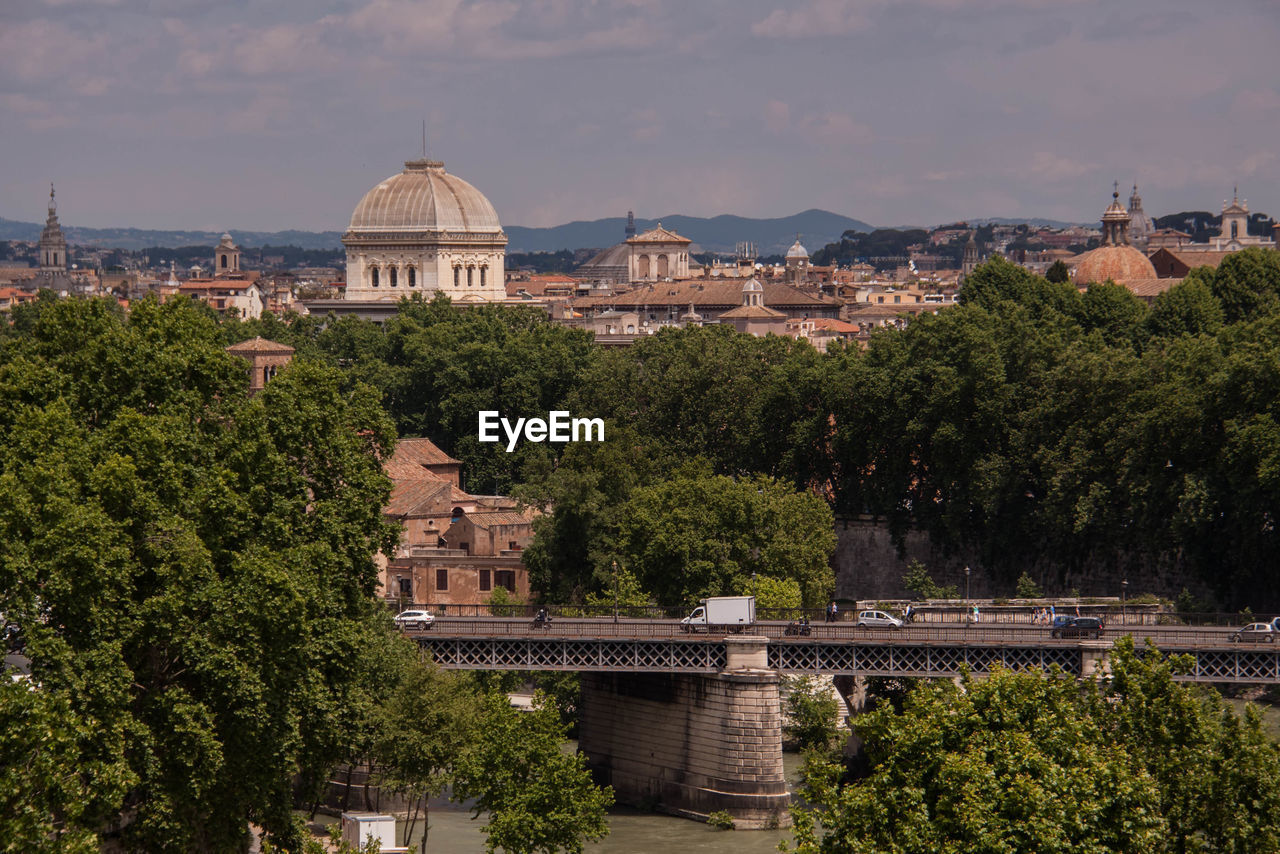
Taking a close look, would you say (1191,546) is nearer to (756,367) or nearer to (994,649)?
(994,649)

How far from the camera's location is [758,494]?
66875mm

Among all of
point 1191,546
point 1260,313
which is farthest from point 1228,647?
point 1260,313

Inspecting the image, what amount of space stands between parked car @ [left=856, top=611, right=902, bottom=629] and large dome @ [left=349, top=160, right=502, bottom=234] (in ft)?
251

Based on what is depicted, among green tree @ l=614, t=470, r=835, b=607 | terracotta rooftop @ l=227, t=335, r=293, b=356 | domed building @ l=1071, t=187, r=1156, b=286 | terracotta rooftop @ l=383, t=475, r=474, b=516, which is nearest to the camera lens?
green tree @ l=614, t=470, r=835, b=607

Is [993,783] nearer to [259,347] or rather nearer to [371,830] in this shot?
[371,830]

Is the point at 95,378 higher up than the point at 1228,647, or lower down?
higher up

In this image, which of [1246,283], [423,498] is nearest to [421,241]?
[1246,283]

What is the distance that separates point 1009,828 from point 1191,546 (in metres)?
34.7

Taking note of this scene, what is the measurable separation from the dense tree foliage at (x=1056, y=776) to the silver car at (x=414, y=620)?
18.7m

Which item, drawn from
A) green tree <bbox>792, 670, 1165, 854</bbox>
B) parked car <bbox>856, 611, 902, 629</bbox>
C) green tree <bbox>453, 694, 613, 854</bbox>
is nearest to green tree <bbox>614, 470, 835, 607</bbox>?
parked car <bbox>856, 611, 902, 629</bbox>

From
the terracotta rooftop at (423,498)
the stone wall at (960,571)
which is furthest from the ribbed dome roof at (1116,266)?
the terracotta rooftop at (423,498)

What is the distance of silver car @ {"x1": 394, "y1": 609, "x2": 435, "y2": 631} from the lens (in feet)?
181

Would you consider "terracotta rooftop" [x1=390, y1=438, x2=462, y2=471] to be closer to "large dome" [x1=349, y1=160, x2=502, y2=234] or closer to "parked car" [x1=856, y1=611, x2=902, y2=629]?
"parked car" [x1=856, y1=611, x2=902, y2=629]

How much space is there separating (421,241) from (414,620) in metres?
79.3
